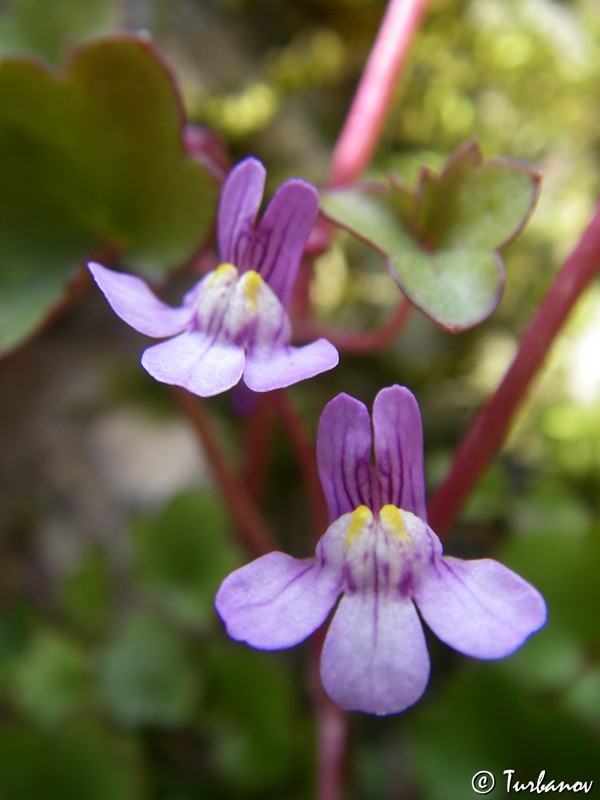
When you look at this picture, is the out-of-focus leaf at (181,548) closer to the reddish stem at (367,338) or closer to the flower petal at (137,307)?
the reddish stem at (367,338)

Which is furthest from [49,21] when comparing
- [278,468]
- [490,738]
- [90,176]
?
[490,738]

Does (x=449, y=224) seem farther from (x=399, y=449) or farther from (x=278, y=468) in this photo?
(x=278, y=468)

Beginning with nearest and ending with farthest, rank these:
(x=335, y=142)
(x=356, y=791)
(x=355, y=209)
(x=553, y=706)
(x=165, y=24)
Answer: (x=355, y=209) < (x=553, y=706) < (x=356, y=791) < (x=165, y=24) < (x=335, y=142)

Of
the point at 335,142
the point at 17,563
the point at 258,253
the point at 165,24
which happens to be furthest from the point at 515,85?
the point at 17,563

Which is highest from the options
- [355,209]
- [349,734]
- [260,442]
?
[355,209]

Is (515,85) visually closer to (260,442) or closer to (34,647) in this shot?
(260,442)

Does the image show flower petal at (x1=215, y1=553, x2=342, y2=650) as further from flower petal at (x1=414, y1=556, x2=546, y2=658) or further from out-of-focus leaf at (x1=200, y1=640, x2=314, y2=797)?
out-of-focus leaf at (x1=200, y1=640, x2=314, y2=797)
